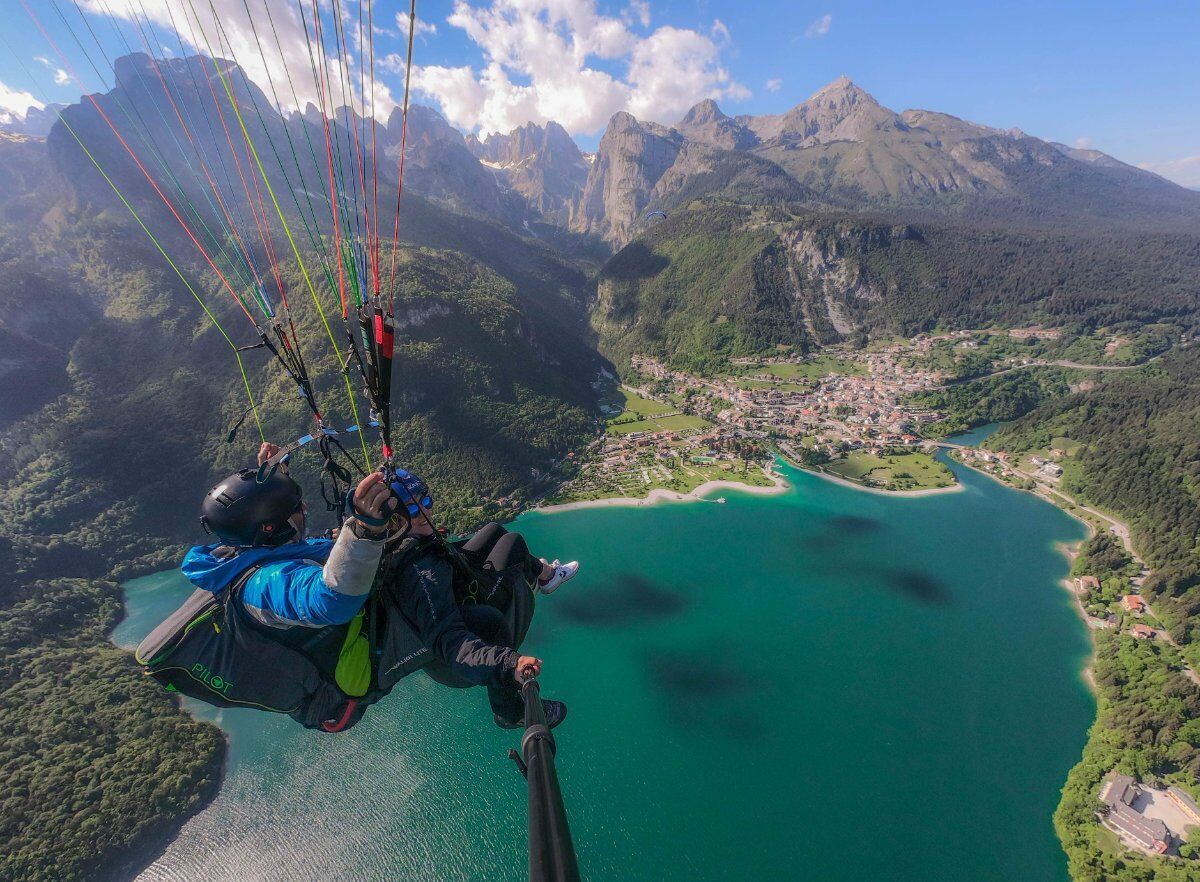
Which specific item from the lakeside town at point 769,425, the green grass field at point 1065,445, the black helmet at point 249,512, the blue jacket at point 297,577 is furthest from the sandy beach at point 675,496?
the blue jacket at point 297,577

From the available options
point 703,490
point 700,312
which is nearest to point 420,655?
point 703,490

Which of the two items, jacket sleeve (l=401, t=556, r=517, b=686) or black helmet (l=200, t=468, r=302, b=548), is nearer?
jacket sleeve (l=401, t=556, r=517, b=686)

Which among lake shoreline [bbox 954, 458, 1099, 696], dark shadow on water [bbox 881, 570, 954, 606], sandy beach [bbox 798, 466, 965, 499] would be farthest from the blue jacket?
sandy beach [bbox 798, 466, 965, 499]

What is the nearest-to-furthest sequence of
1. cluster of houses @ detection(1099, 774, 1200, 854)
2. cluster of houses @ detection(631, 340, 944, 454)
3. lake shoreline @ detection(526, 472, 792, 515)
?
cluster of houses @ detection(1099, 774, 1200, 854) → lake shoreline @ detection(526, 472, 792, 515) → cluster of houses @ detection(631, 340, 944, 454)

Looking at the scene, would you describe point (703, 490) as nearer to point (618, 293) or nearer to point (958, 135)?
point (618, 293)

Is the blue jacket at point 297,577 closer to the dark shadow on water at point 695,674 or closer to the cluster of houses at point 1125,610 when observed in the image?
the dark shadow on water at point 695,674

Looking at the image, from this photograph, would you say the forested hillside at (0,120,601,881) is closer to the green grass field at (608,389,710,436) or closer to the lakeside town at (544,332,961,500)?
the green grass field at (608,389,710,436)

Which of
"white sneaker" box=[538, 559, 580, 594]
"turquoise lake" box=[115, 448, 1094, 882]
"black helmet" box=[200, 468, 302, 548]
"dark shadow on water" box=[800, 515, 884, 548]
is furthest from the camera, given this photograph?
"dark shadow on water" box=[800, 515, 884, 548]

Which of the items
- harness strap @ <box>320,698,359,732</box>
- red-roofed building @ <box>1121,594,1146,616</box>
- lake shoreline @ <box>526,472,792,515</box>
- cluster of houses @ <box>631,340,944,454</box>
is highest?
harness strap @ <box>320,698,359,732</box>
